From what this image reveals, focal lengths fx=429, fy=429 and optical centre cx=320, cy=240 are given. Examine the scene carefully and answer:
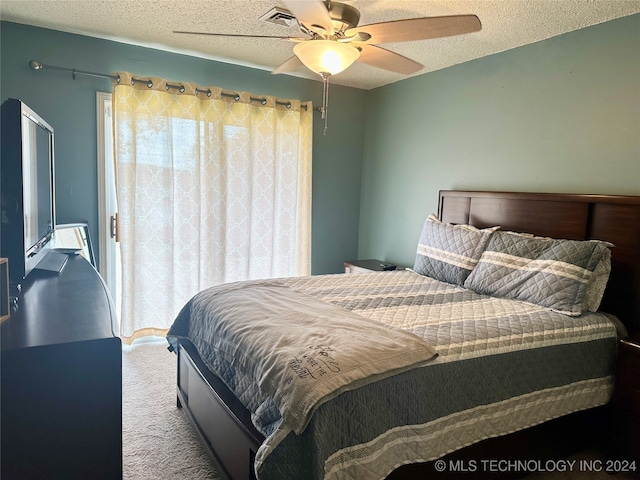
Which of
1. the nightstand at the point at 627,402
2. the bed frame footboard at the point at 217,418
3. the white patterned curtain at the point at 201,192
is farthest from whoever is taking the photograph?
the white patterned curtain at the point at 201,192

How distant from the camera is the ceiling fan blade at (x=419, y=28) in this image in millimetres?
1863

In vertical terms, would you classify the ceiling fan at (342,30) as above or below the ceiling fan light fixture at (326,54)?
above

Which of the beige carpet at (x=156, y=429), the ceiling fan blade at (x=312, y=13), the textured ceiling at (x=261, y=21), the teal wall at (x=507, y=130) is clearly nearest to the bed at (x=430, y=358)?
the beige carpet at (x=156, y=429)

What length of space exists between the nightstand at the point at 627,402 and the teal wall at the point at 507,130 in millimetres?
957

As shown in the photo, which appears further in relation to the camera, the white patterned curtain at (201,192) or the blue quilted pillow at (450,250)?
the white patterned curtain at (201,192)

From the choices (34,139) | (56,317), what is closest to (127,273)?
(34,139)

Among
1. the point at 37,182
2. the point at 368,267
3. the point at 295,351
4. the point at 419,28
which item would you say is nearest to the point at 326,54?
the point at 419,28

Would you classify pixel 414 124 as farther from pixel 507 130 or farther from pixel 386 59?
pixel 386 59

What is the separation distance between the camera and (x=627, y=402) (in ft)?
6.97

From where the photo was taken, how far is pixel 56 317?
132 centimetres

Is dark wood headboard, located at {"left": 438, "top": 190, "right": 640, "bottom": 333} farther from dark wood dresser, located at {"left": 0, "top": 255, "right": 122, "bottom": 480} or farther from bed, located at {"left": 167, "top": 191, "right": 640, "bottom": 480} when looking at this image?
dark wood dresser, located at {"left": 0, "top": 255, "right": 122, "bottom": 480}

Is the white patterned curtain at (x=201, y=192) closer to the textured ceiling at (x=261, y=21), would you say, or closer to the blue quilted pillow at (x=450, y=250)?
the textured ceiling at (x=261, y=21)

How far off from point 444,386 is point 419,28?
1.56 m

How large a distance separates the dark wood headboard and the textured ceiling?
1.07 meters
